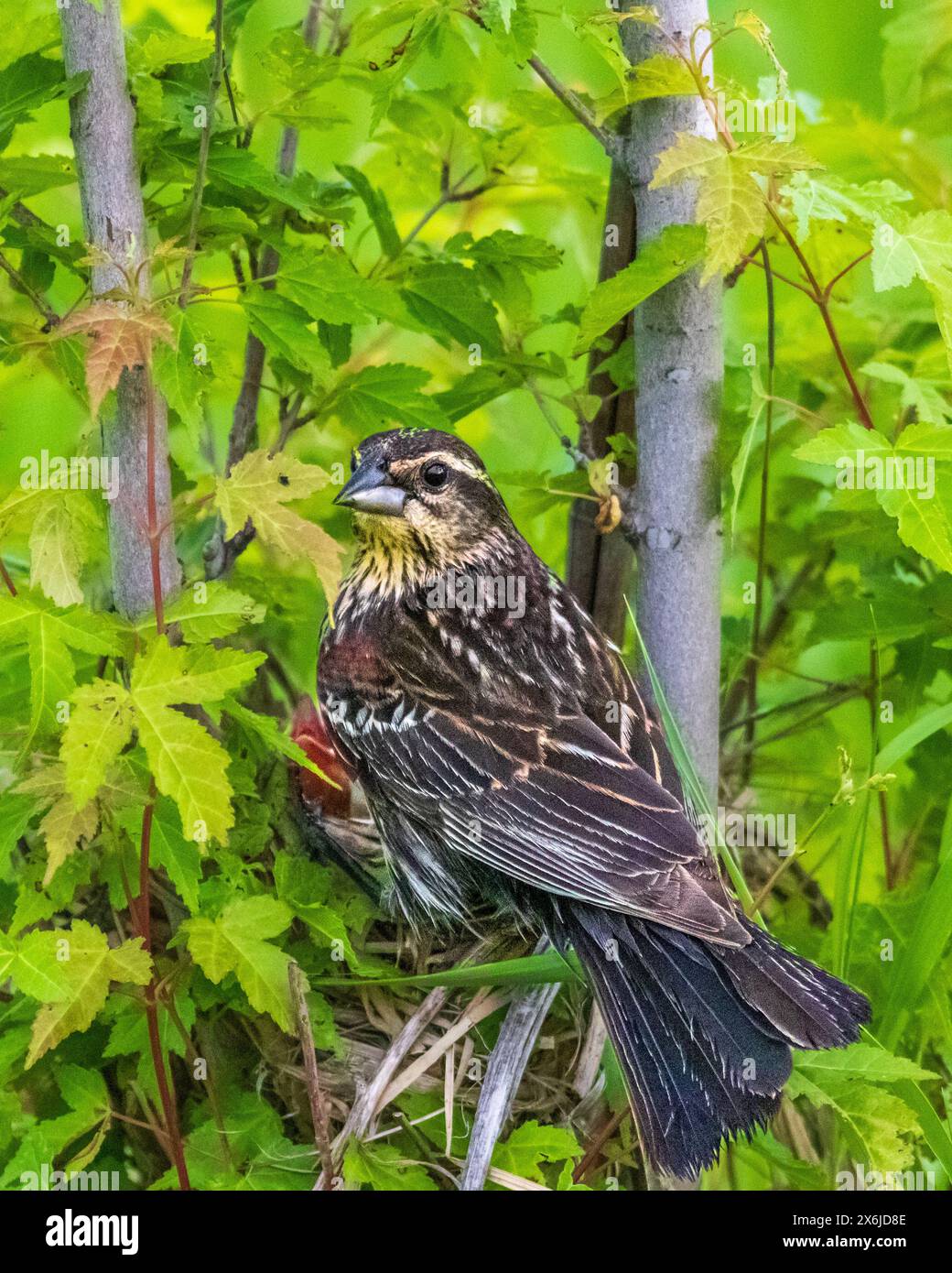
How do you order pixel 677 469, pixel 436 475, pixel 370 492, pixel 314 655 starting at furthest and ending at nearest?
1. pixel 314 655
2. pixel 436 475
3. pixel 370 492
4. pixel 677 469

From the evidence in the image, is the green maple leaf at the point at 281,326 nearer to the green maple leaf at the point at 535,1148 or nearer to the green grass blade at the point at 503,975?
the green grass blade at the point at 503,975


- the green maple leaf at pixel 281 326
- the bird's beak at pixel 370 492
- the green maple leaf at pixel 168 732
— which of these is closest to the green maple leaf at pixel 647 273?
the green maple leaf at pixel 281 326

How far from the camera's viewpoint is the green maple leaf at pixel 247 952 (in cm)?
229

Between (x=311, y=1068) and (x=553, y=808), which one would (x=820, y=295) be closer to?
(x=553, y=808)

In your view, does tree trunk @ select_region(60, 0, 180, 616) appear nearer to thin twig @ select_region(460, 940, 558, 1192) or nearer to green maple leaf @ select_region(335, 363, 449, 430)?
green maple leaf @ select_region(335, 363, 449, 430)

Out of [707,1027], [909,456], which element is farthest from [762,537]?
[707,1027]

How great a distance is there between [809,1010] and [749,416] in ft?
3.71

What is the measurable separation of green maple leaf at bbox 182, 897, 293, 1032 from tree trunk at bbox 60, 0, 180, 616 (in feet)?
1.82

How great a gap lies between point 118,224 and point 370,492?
0.75m

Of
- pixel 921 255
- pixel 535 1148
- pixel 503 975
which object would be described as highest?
pixel 921 255

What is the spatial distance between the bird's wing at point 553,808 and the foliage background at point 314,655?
0.24m

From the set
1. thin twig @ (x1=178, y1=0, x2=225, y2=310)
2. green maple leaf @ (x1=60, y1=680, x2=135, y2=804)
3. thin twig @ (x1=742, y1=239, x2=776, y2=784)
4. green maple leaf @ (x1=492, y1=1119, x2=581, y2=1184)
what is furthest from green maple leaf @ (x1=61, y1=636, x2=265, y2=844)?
thin twig @ (x1=742, y1=239, x2=776, y2=784)

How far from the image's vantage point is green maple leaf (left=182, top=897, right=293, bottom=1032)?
7.52 ft

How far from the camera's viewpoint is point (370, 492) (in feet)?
9.52
